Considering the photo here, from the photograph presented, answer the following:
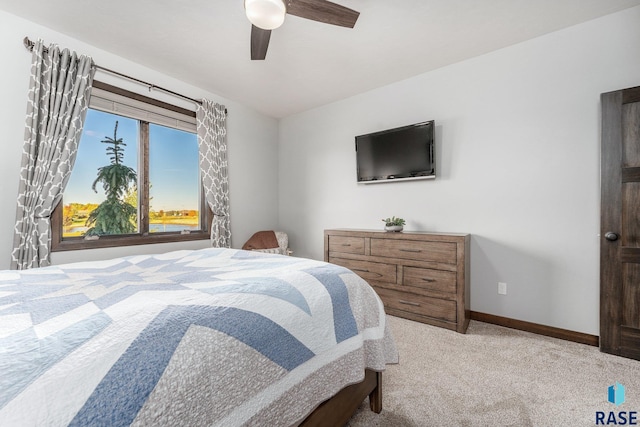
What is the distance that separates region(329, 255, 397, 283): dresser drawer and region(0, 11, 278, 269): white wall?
1.69 meters

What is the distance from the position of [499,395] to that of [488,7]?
2.66m

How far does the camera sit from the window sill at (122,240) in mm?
2387

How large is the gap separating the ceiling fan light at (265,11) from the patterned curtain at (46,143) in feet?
5.97

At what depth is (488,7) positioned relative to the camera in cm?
208

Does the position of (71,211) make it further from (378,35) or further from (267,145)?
(378,35)

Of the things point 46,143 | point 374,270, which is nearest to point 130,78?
point 46,143

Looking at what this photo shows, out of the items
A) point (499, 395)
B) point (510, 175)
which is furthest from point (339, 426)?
point (510, 175)

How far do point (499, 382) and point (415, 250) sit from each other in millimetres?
1218

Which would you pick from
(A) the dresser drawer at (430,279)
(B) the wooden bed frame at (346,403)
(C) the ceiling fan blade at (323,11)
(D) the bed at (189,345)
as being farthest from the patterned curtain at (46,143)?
(A) the dresser drawer at (430,279)

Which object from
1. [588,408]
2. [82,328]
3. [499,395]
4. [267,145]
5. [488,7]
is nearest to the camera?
[82,328]

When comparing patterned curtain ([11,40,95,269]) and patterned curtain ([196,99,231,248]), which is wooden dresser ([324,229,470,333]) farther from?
patterned curtain ([11,40,95,269])

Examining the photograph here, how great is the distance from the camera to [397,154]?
3.19m

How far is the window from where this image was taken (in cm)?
257

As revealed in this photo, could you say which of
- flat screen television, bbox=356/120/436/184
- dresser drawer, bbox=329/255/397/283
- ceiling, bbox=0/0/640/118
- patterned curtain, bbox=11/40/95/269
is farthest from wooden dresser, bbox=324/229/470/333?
patterned curtain, bbox=11/40/95/269
